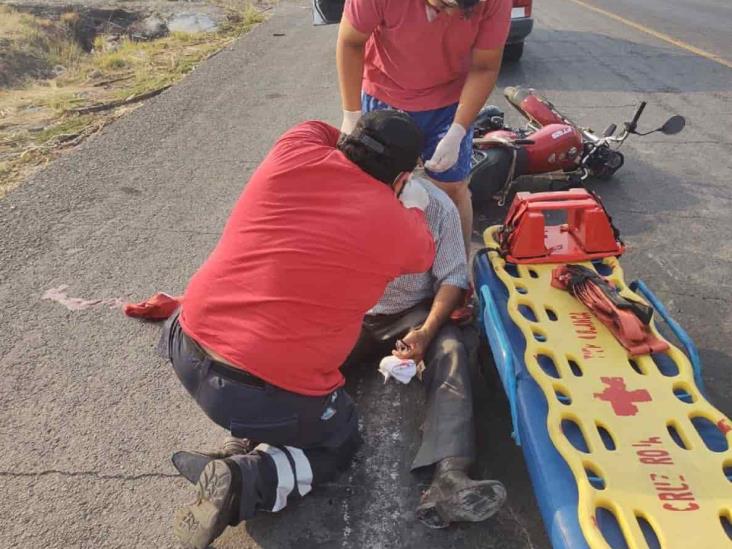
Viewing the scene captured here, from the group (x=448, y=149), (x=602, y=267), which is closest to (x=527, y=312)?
(x=602, y=267)

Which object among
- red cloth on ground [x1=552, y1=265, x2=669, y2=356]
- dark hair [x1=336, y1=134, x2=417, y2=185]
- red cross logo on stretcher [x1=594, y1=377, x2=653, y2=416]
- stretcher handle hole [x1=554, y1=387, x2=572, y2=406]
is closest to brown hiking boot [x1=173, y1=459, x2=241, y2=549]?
dark hair [x1=336, y1=134, x2=417, y2=185]

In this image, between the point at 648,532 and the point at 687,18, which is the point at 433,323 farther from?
Answer: the point at 687,18

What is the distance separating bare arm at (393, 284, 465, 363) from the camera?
103 inches

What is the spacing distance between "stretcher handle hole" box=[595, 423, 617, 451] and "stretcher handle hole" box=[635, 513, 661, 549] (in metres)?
0.29

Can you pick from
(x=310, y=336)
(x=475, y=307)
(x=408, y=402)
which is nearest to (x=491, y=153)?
(x=475, y=307)

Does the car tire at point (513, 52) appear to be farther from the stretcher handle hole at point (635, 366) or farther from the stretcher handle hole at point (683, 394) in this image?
the stretcher handle hole at point (683, 394)

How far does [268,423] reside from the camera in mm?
2127

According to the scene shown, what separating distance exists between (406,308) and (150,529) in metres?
1.37

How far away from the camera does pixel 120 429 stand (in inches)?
105

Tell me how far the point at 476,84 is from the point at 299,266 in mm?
1557

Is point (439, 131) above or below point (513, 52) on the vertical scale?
above

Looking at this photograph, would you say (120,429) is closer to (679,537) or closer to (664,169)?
(679,537)

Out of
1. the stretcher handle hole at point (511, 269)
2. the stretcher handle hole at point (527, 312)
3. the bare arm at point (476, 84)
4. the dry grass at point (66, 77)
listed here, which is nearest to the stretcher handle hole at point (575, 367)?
the stretcher handle hole at point (527, 312)

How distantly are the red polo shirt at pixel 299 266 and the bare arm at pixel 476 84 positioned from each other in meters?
1.12
